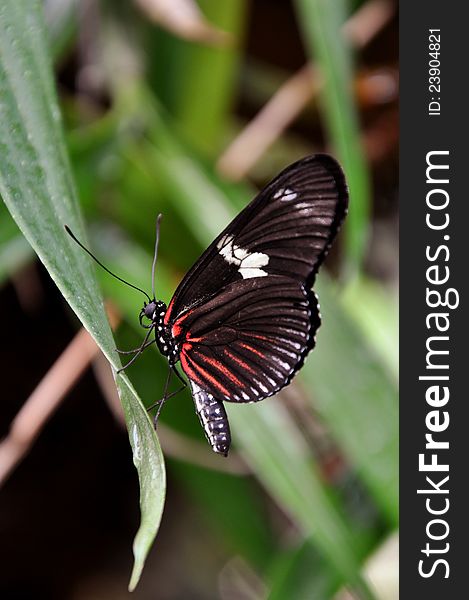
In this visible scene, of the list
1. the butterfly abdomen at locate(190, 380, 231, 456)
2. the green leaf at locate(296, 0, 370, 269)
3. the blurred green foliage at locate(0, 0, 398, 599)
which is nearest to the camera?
the butterfly abdomen at locate(190, 380, 231, 456)

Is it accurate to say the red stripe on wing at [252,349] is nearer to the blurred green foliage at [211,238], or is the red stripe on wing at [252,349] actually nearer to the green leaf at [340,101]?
the blurred green foliage at [211,238]

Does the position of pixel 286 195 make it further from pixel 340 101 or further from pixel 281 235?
pixel 340 101

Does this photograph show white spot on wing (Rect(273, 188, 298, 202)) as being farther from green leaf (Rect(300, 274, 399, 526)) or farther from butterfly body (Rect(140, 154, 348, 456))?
green leaf (Rect(300, 274, 399, 526))

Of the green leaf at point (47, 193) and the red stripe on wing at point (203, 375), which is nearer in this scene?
the green leaf at point (47, 193)

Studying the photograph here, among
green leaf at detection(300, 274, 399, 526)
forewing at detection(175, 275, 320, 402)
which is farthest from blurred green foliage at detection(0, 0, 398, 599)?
forewing at detection(175, 275, 320, 402)

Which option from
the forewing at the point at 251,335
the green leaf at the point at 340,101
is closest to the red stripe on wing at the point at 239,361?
the forewing at the point at 251,335

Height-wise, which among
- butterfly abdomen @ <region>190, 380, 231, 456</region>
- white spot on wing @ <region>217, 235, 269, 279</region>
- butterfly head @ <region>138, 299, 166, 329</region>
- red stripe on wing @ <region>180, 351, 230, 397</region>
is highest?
white spot on wing @ <region>217, 235, 269, 279</region>

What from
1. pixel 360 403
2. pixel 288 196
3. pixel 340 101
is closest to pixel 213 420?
pixel 288 196
